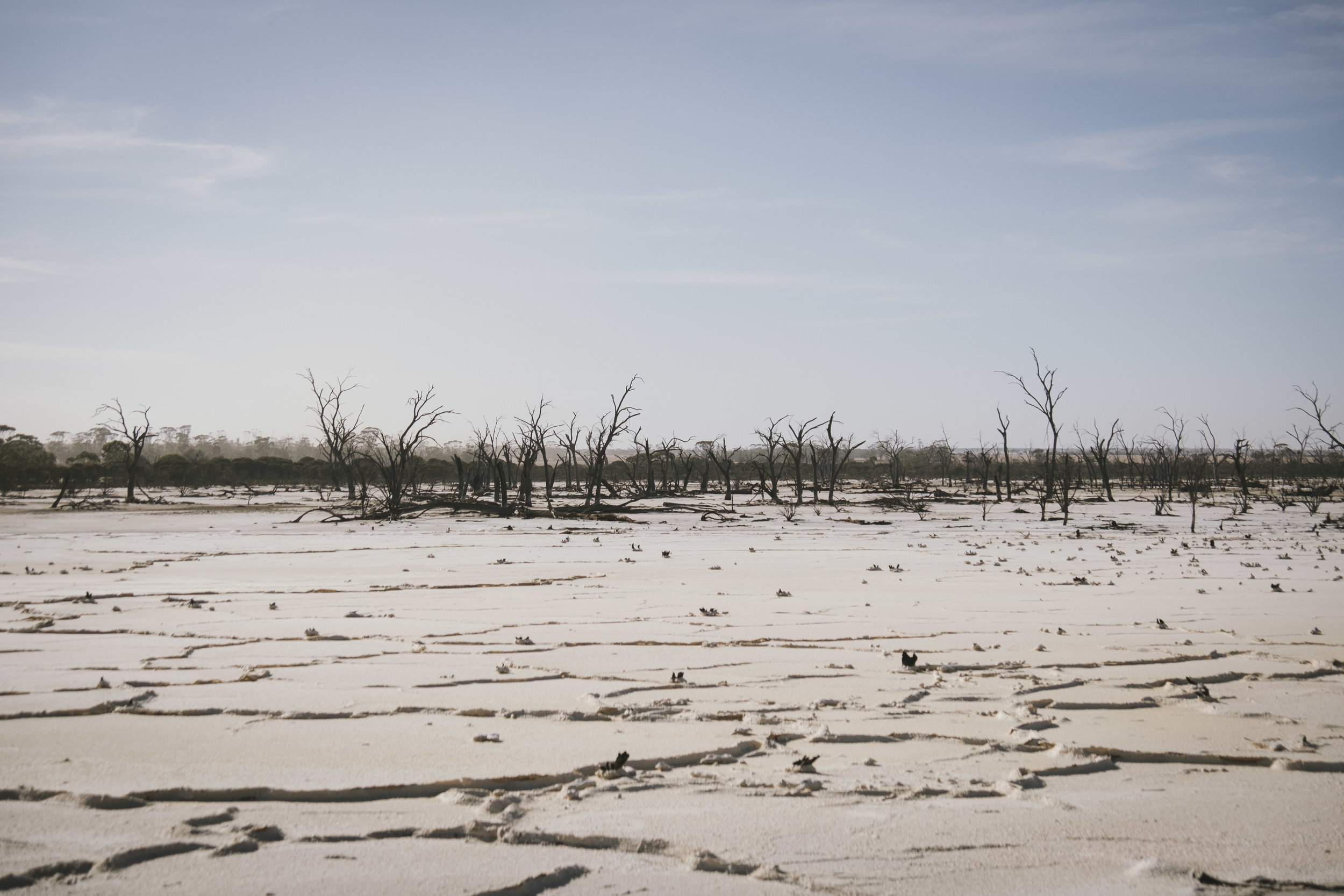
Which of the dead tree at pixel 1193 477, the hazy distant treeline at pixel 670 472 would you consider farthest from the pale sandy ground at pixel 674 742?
the hazy distant treeline at pixel 670 472

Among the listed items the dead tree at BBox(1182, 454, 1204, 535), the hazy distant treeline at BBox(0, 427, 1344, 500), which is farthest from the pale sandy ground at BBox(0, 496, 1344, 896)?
the hazy distant treeline at BBox(0, 427, 1344, 500)

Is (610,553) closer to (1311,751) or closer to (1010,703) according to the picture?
(1010,703)

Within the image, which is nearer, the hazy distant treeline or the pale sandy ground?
the pale sandy ground

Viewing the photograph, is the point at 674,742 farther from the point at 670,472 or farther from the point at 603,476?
the point at 670,472

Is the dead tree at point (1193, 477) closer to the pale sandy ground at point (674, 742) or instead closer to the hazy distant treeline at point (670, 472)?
the hazy distant treeline at point (670, 472)

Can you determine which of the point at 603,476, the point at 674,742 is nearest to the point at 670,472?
the point at 603,476

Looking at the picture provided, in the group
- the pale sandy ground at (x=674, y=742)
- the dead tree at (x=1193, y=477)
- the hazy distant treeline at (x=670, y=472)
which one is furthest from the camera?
the hazy distant treeline at (x=670, y=472)

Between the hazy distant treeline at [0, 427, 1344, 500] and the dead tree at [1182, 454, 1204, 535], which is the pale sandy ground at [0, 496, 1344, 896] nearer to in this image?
the dead tree at [1182, 454, 1204, 535]

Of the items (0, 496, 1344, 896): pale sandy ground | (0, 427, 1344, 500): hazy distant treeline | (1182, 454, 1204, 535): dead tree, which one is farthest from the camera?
(0, 427, 1344, 500): hazy distant treeline

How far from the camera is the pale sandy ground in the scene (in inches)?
83.0

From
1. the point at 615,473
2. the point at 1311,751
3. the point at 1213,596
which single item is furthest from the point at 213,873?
the point at 615,473

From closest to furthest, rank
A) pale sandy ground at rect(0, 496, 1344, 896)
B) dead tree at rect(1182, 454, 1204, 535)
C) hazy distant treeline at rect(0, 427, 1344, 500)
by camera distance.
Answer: pale sandy ground at rect(0, 496, 1344, 896), dead tree at rect(1182, 454, 1204, 535), hazy distant treeline at rect(0, 427, 1344, 500)

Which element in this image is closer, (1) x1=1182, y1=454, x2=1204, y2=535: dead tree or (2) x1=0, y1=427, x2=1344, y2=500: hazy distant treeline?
(1) x1=1182, y1=454, x2=1204, y2=535: dead tree

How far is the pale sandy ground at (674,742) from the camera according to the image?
2.11m
